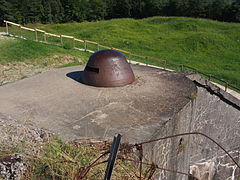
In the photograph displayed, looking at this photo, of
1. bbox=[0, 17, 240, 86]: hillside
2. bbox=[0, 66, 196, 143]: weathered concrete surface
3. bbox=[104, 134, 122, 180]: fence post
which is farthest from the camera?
bbox=[0, 17, 240, 86]: hillside

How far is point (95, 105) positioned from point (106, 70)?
1.44m

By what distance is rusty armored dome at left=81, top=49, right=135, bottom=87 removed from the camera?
7.37m

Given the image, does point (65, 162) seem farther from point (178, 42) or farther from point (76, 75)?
point (178, 42)

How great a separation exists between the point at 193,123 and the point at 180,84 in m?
1.33

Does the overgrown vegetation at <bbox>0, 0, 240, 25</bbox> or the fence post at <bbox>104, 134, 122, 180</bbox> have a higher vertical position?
the overgrown vegetation at <bbox>0, 0, 240, 25</bbox>

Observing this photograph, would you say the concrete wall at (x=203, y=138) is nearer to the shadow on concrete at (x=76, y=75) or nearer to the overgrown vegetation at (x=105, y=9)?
the shadow on concrete at (x=76, y=75)

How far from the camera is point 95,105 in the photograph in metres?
6.29

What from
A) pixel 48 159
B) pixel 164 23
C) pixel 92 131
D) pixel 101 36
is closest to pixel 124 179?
pixel 48 159

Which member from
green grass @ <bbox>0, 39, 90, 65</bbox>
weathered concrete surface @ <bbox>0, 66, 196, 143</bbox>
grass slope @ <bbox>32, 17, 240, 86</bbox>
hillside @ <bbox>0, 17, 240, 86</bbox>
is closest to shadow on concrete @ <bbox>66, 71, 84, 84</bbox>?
weathered concrete surface @ <bbox>0, 66, 196, 143</bbox>

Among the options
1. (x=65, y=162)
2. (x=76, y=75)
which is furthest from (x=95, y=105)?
(x=65, y=162)

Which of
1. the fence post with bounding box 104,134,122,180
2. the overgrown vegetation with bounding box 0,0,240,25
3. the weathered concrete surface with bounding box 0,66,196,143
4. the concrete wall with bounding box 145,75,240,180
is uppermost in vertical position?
the overgrown vegetation with bounding box 0,0,240,25

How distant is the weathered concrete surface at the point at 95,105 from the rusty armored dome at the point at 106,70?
21 centimetres

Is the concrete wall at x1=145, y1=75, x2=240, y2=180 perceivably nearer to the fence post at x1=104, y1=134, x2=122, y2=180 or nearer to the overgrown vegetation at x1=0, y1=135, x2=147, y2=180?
the overgrown vegetation at x1=0, y1=135, x2=147, y2=180

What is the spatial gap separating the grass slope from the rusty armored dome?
366 inches
